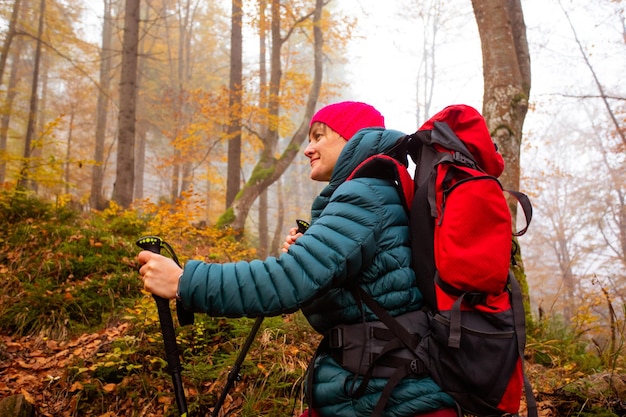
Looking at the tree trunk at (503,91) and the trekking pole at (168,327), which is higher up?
the tree trunk at (503,91)

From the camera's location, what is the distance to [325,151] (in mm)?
2293

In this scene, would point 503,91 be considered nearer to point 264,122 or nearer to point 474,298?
point 474,298

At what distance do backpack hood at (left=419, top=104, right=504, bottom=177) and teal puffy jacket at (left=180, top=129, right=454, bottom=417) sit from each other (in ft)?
1.27

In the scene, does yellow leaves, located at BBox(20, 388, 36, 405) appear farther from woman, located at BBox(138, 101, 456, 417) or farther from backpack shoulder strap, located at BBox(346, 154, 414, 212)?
backpack shoulder strap, located at BBox(346, 154, 414, 212)

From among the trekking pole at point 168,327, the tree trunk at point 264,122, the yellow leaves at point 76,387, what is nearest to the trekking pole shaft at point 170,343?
the trekking pole at point 168,327

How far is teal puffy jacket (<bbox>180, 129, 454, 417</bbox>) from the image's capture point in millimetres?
1532

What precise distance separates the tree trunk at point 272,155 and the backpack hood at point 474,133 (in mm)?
8981

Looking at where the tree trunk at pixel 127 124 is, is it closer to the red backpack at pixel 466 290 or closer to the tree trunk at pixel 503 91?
the tree trunk at pixel 503 91

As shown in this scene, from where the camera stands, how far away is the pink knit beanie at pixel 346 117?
2244 mm

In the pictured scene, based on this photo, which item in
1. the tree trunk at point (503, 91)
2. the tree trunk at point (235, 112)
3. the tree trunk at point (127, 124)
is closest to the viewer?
the tree trunk at point (503, 91)

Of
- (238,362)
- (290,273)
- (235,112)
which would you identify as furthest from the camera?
(235,112)

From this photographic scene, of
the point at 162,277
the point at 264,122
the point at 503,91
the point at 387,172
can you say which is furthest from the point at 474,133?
the point at 264,122

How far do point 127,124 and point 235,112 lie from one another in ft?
A: 11.1

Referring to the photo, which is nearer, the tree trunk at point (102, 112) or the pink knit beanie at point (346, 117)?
the pink knit beanie at point (346, 117)
